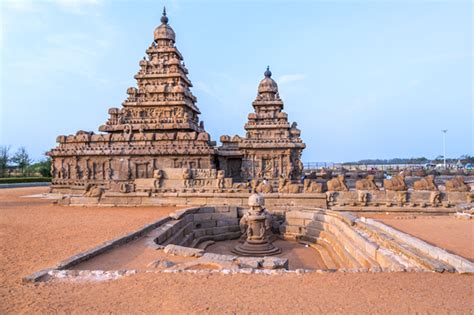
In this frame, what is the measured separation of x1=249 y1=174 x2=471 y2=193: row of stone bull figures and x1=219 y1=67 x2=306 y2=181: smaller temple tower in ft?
23.9

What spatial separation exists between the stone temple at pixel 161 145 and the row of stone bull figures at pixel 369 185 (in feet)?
21.2

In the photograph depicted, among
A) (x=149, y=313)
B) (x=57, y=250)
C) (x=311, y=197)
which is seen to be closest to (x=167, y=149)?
(x=311, y=197)

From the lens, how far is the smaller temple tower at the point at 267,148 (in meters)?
22.0

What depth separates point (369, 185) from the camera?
13.4 metres

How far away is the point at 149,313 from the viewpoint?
12.9 feet

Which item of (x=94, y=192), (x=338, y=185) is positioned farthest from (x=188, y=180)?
(x=338, y=185)

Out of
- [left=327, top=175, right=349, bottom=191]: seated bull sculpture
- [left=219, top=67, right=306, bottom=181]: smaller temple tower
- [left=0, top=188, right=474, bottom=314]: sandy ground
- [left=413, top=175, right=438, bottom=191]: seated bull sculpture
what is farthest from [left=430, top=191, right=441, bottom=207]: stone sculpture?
[left=219, top=67, right=306, bottom=181]: smaller temple tower

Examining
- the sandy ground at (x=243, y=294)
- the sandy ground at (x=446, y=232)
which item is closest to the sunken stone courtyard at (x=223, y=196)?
the sandy ground at (x=243, y=294)

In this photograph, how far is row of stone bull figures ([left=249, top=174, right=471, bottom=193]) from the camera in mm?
12750

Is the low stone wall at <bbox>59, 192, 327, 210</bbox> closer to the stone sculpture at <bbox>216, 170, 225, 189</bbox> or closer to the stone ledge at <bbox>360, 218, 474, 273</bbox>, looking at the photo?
the stone sculpture at <bbox>216, 170, 225, 189</bbox>

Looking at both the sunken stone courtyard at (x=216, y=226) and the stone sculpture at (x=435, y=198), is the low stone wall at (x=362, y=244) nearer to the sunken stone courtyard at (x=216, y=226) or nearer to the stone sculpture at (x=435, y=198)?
the sunken stone courtyard at (x=216, y=226)

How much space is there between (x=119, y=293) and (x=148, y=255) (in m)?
2.17

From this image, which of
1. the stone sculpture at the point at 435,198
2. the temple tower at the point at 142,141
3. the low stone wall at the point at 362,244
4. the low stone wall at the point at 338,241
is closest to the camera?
the low stone wall at the point at 362,244

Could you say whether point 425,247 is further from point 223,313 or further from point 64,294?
point 64,294
